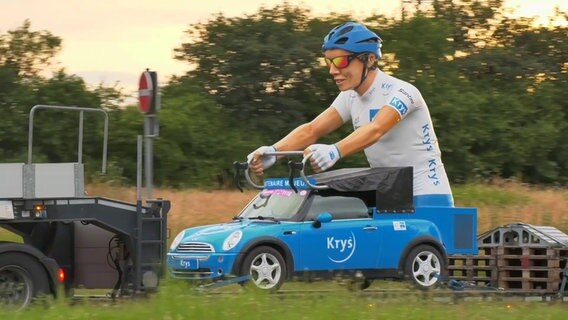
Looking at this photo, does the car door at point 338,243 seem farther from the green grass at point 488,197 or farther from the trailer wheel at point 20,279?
the green grass at point 488,197

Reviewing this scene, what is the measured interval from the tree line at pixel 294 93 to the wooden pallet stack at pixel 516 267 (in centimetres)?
2164

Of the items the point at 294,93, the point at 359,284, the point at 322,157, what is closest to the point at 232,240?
the point at 322,157

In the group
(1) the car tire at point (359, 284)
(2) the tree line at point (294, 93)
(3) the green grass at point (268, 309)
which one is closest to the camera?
(3) the green grass at point (268, 309)

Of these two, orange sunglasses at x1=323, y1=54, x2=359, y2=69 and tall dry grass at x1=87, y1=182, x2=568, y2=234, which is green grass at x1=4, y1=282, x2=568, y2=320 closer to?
orange sunglasses at x1=323, y1=54, x2=359, y2=69

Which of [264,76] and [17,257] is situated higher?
[264,76]

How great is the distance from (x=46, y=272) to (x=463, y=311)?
4.00 m

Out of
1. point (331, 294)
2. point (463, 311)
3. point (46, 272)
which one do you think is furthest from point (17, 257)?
point (463, 311)

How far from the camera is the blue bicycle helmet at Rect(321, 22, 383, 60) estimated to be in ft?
49.5

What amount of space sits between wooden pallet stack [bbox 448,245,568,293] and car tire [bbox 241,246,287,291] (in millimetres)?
2673

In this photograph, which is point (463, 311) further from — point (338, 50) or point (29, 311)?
point (338, 50)

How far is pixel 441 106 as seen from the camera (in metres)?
43.2

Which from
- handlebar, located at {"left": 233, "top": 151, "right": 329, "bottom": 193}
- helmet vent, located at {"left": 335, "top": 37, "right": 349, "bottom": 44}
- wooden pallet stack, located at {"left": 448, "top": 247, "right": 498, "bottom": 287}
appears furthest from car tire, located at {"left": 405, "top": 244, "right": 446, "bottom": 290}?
helmet vent, located at {"left": 335, "top": 37, "right": 349, "bottom": 44}

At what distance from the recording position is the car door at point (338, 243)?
14234 millimetres

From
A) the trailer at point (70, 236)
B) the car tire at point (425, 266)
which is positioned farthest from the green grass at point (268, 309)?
the car tire at point (425, 266)
